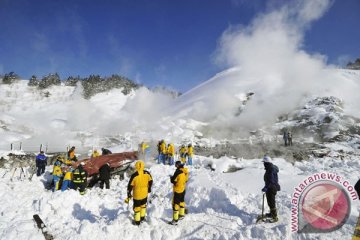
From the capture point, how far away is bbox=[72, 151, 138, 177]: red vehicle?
1402cm

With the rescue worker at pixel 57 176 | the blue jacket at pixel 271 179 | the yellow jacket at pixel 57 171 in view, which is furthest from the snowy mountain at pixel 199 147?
the yellow jacket at pixel 57 171

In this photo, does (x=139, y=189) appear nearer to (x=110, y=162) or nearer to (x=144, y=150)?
(x=110, y=162)

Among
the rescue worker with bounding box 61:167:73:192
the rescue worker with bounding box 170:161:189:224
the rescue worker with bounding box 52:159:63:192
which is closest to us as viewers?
the rescue worker with bounding box 170:161:189:224

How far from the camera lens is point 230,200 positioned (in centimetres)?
880

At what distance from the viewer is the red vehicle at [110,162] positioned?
14.0 metres

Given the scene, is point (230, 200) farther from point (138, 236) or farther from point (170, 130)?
point (170, 130)

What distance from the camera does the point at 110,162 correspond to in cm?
1448

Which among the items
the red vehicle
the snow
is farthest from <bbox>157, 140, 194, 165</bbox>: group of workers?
the snow

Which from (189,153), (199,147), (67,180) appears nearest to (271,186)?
(67,180)

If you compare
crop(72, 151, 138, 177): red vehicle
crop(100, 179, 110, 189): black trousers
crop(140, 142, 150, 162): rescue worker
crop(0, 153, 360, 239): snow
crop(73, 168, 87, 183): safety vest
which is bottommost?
crop(0, 153, 360, 239): snow

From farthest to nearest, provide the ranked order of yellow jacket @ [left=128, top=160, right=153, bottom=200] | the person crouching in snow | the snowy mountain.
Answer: yellow jacket @ [left=128, top=160, right=153, bottom=200] < the snowy mountain < the person crouching in snow

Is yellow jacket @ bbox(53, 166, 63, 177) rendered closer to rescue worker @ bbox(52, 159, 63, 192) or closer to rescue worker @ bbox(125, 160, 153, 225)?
rescue worker @ bbox(52, 159, 63, 192)

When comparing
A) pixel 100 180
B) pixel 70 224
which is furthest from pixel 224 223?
pixel 100 180

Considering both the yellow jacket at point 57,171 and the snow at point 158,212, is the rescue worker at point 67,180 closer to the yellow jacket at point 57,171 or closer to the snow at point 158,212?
the yellow jacket at point 57,171
